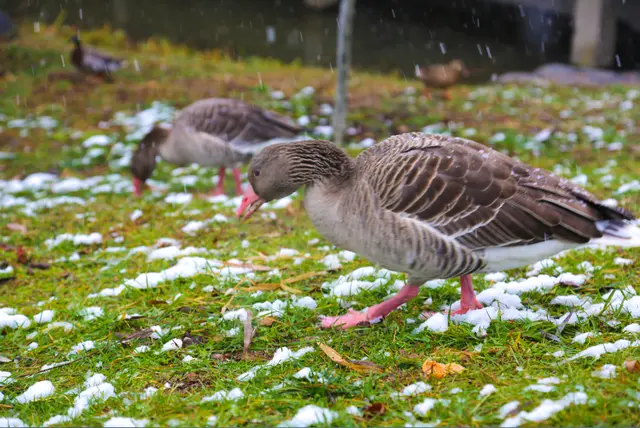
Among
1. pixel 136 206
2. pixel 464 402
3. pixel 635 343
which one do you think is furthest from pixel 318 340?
pixel 136 206

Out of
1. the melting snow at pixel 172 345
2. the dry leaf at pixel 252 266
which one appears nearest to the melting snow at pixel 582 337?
the melting snow at pixel 172 345

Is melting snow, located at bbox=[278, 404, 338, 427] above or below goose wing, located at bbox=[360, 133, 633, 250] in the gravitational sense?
below

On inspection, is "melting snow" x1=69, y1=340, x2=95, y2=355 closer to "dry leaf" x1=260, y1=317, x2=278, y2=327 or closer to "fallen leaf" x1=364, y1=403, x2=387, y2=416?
"dry leaf" x1=260, y1=317, x2=278, y2=327

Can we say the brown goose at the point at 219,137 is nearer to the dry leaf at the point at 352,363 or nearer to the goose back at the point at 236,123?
the goose back at the point at 236,123

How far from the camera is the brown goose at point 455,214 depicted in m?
3.89

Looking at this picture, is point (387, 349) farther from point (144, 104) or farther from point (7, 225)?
point (144, 104)

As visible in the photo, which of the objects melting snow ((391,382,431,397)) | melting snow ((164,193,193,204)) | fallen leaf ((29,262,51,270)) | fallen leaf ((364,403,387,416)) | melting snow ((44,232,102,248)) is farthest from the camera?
melting snow ((164,193,193,204))

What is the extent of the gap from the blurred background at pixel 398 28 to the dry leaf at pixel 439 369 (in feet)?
58.3

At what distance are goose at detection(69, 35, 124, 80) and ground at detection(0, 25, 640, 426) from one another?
5108mm

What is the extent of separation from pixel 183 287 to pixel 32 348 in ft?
3.90

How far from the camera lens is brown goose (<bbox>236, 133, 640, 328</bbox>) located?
12.8 ft

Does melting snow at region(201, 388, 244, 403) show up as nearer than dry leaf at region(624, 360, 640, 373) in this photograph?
No

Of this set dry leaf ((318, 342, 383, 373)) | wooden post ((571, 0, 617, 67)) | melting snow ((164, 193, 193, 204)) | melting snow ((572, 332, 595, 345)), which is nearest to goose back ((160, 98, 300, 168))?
melting snow ((164, 193, 193, 204))

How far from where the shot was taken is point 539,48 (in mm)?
25734
